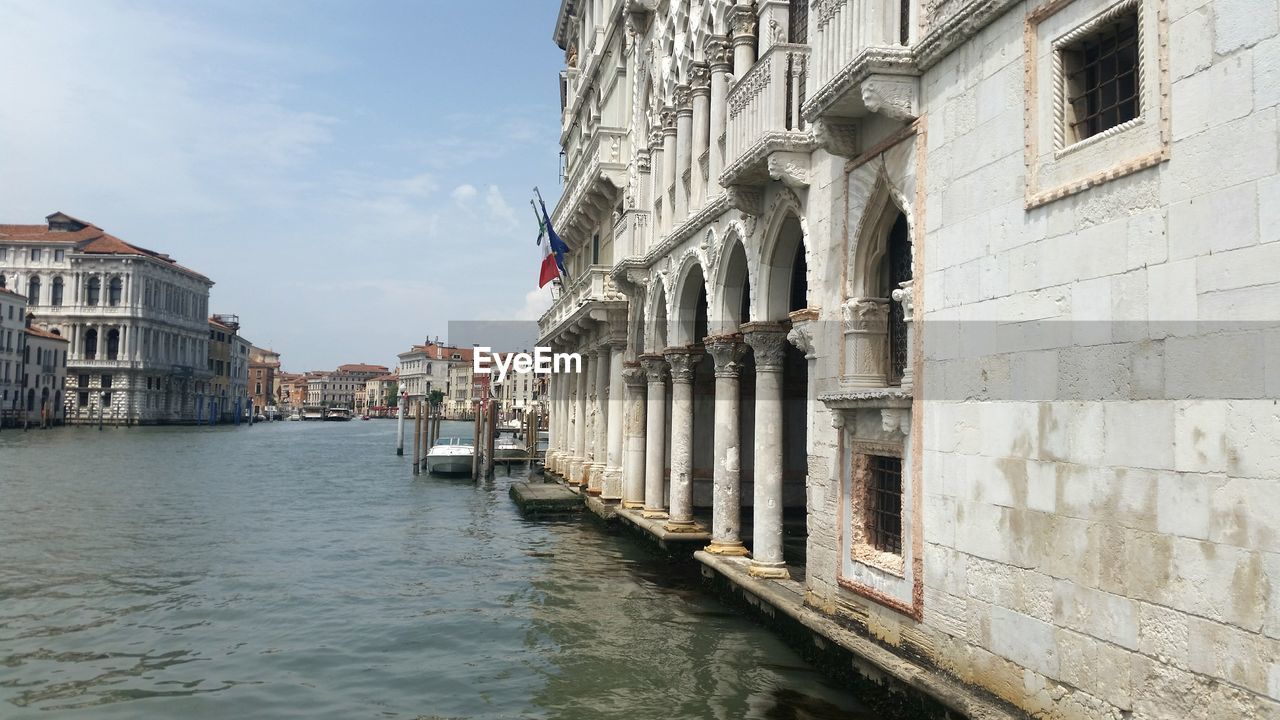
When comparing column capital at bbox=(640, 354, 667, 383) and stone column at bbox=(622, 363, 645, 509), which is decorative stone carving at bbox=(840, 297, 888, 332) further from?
stone column at bbox=(622, 363, 645, 509)

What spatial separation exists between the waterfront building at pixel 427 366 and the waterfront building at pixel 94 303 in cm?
6748

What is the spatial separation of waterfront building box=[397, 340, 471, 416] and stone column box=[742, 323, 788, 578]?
14282 cm

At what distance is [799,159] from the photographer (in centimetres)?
955

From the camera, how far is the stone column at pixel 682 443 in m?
14.6

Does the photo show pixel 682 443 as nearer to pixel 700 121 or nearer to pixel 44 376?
pixel 700 121

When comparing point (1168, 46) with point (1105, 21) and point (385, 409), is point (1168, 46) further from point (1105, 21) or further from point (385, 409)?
point (385, 409)

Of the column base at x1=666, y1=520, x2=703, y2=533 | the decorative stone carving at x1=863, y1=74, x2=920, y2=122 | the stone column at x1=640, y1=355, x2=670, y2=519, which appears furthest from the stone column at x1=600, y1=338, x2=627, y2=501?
the decorative stone carving at x1=863, y1=74, x2=920, y2=122

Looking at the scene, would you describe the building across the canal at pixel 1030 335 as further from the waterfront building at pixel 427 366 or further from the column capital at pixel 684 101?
the waterfront building at pixel 427 366

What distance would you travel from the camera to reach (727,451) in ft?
41.3

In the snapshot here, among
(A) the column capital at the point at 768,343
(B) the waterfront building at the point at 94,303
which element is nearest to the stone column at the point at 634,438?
(A) the column capital at the point at 768,343

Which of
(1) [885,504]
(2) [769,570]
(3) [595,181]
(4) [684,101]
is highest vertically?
(3) [595,181]

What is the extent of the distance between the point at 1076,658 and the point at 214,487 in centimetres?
2897

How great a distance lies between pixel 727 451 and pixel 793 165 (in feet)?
14.1

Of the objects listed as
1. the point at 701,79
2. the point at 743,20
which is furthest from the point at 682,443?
the point at 743,20
